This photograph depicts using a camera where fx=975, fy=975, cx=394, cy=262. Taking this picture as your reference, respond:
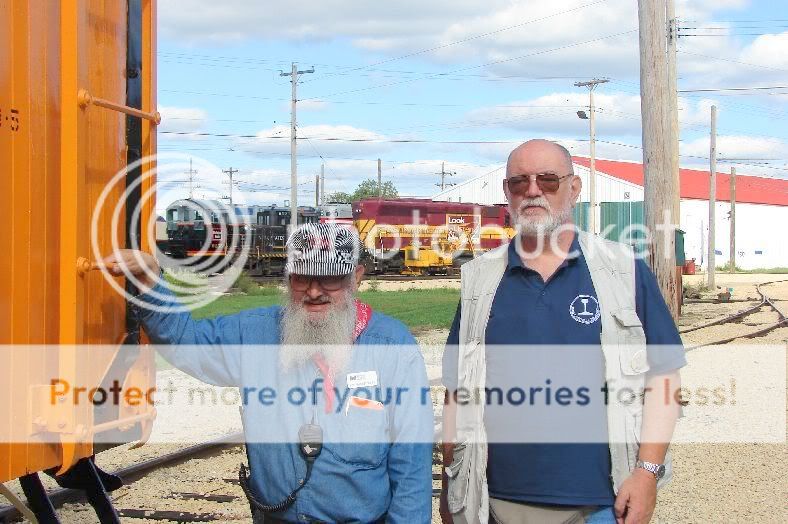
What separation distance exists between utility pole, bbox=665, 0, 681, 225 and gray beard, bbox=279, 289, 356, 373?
12945 millimetres

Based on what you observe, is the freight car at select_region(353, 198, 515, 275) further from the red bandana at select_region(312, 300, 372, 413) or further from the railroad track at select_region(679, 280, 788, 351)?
the red bandana at select_region(312, 300, 372, 413)

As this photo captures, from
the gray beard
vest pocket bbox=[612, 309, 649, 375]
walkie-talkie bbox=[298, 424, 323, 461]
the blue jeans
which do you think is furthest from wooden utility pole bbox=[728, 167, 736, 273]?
walkie-talkie bbox=[298, 424, 323, 461]

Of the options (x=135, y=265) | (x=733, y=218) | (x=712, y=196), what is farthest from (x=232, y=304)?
(x=733, y=218)

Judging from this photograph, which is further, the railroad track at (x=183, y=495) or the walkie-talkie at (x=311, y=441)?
the railroad track at (x=183, y=495)

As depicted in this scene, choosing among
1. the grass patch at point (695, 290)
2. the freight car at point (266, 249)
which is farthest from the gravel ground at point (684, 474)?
the freight car at point (266, 249)

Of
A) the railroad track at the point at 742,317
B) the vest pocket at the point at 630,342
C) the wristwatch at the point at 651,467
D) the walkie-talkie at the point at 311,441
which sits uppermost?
the vest pocket at the point at 630,342

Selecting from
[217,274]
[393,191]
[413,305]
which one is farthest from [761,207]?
[393,191]

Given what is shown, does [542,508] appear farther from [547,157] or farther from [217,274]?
[217,274]

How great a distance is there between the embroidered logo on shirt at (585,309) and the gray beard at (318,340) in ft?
2.75

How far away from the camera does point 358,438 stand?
3248mm

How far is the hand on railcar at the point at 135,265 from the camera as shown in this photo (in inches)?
129

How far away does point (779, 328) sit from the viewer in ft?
66.7

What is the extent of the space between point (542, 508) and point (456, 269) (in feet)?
140

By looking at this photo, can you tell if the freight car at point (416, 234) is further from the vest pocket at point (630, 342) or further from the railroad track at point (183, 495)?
the vest pocket at point (630, 342)
